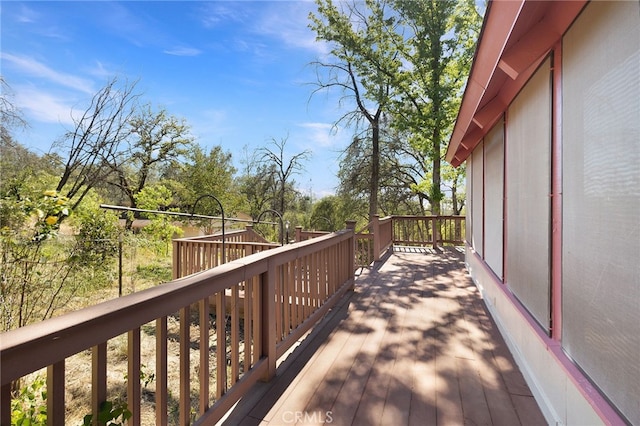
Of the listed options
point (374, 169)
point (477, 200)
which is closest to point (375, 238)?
point (477, 200)

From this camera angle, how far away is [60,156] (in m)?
9.19

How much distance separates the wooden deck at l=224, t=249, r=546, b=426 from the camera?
1867 millimetres

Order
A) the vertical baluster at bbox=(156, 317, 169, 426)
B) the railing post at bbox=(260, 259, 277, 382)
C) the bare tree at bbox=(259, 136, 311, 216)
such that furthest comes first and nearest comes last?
the bare tree at bbox=(259, 136, 311, 216) → the railing post at bbox=(260, 259, 277, 382) → the vertical baluster at bbox=(156, 317, 169, 426)

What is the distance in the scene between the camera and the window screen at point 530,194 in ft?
6.41

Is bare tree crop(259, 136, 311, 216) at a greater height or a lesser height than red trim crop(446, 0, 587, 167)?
greater

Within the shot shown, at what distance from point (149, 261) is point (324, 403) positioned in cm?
789

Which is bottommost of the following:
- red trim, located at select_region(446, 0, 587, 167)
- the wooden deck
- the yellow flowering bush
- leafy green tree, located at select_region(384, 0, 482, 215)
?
the wooden deck

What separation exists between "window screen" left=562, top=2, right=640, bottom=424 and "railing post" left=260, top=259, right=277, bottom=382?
1.79 metres

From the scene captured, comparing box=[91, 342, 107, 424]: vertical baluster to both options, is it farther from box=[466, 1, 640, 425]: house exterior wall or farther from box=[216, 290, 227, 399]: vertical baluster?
box=[466, 1, 640, 425]: house exterior wall

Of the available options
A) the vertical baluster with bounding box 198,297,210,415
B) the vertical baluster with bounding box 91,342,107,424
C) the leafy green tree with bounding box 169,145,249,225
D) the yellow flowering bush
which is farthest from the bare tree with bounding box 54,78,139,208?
A: the vertical baluster with bounding box 91,342,107,424

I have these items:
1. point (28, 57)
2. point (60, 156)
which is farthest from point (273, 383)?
point (60, 156)

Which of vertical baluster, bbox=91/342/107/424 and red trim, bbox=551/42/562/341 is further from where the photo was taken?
red trim, bbox=551/42/562/341

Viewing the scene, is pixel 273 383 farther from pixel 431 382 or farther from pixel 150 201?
pixel 150 201

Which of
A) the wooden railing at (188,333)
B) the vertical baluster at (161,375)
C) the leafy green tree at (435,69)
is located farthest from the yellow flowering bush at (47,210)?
the leafy green tree at (435,69)
